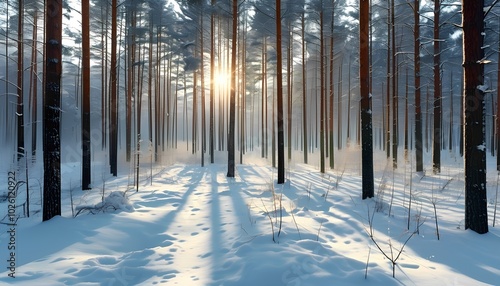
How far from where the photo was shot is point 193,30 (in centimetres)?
1742

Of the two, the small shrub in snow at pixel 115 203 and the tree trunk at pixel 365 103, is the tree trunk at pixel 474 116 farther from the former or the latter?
the small shrub in snow at pixel 115 203

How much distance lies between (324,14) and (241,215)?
11570 millimetres

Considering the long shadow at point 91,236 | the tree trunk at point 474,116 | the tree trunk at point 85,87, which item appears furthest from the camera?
the tree trunk at point 85,87

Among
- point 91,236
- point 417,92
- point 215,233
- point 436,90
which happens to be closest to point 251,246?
point 215,233

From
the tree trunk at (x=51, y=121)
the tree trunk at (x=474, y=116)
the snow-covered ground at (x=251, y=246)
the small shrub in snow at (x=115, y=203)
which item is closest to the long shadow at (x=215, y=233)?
the snow-covered ground at (x=251, y=246)

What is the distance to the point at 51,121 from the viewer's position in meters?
5.07

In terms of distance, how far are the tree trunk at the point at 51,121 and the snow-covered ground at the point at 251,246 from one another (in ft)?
1.46

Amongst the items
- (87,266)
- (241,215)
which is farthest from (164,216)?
(87,266)

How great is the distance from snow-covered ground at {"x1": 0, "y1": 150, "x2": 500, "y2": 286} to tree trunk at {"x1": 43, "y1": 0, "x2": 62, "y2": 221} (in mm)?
444

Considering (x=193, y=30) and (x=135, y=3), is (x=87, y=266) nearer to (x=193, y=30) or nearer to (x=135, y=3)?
(x=135, y=3)

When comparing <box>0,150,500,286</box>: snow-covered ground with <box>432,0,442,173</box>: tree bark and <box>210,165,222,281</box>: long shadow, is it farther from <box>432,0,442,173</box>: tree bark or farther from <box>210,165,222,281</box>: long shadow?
<box>432,0,442,173</box>: tree bark

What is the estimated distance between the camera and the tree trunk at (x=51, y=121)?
5.06 m

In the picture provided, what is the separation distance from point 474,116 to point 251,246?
13.3 ft

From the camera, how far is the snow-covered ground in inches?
→ 112
